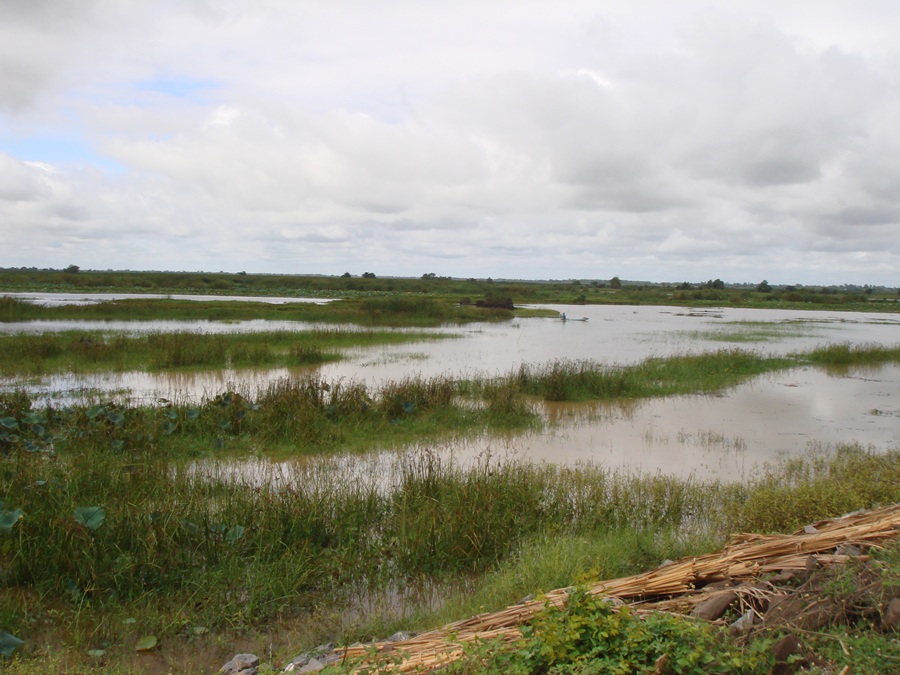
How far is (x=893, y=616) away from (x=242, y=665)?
3.54m

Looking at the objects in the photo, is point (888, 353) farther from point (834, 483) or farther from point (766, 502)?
point (766, 502)

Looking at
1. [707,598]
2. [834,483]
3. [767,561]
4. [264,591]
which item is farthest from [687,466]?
[264,591]

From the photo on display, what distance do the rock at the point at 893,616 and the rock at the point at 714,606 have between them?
2.34 ft

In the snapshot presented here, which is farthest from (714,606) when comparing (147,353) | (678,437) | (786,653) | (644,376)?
(147,353)

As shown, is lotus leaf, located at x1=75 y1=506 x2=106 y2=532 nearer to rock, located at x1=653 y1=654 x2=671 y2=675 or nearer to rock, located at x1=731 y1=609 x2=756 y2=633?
rock, located at x1=653 y1=654 x2=671 y2=675

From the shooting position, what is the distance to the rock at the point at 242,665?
352 centimetres

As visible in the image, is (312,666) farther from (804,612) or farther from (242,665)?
(804,612)

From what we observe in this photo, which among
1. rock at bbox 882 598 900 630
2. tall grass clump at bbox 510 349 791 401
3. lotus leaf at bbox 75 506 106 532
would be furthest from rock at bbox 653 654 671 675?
tall grass clump at bbox 510 349 791 401

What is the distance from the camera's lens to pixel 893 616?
114 inches

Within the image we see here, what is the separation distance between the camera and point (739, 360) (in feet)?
61.7

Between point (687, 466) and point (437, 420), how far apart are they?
425 cm

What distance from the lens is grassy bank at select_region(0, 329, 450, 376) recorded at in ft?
50.6

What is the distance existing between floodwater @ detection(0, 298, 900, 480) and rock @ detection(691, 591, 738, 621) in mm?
4728

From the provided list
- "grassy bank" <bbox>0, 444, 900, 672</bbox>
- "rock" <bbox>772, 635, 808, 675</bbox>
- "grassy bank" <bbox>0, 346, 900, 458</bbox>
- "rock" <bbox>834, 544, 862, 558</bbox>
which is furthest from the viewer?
"grassy bank" <bbox>0, 346, 900, 458</bbox>
